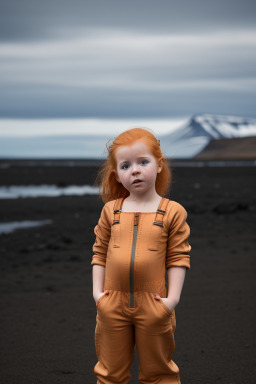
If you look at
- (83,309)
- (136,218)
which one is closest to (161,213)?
(136,218)

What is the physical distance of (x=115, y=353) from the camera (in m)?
3.01

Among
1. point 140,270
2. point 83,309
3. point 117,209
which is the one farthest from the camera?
point 83,309

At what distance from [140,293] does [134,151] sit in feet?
2.57

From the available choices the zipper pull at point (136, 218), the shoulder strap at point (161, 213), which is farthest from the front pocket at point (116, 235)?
the shoulder strap at point (161, 213)

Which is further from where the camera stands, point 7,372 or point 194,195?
point 194,195

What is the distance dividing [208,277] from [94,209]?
954 centimetres

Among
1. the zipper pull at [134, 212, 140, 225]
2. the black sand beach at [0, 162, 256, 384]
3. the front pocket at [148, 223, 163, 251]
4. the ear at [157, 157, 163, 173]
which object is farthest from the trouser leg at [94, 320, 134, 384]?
the black sand beach at [0, 162, 256, 384]

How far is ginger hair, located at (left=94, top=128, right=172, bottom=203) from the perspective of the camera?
3.03 metres

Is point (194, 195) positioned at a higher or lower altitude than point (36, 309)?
higher

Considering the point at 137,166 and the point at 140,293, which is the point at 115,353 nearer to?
the point at 140,293

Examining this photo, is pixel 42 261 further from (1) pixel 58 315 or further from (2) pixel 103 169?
(2) pixel 103 169

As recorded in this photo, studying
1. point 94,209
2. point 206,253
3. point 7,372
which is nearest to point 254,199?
point 94,209

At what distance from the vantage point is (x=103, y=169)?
3.28m

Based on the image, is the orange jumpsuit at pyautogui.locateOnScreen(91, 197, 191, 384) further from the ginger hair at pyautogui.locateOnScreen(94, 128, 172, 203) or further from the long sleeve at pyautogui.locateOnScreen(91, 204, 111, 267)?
the ginger hair at pyautogui.locateOnScreen(94, 128, 172, 203)
